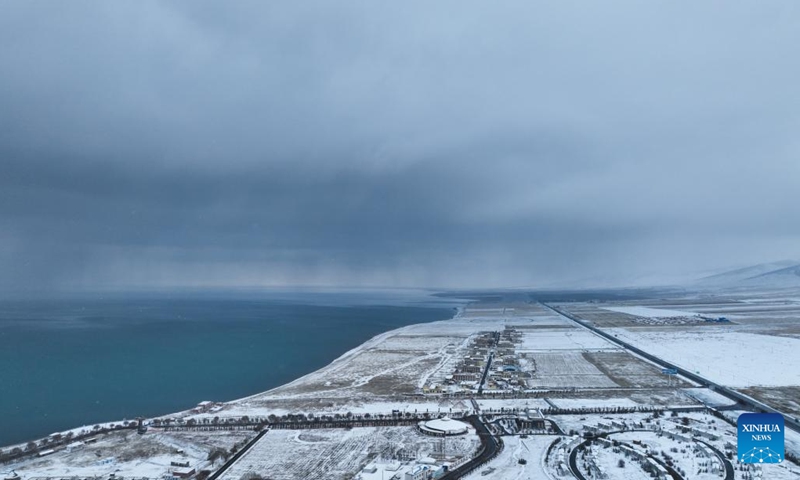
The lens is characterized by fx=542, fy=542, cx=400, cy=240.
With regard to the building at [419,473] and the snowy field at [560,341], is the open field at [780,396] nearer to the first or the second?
the snowy field at [560,341]

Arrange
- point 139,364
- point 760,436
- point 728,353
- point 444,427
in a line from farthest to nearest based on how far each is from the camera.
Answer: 1. point 139,364
2. point 728,353
3. point 444,427
4. point 760,436

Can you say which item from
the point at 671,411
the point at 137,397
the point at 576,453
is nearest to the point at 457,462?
the point at 576,453

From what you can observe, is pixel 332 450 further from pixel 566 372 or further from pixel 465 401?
pixel 566 372

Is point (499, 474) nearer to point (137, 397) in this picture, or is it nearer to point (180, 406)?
point (180, 406)

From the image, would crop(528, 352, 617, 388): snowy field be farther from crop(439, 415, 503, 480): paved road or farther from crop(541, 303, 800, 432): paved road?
crop(439, 415, 503, 480): paved road

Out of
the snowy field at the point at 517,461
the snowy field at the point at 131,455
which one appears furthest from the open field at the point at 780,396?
the snowy field at the point at 131,455

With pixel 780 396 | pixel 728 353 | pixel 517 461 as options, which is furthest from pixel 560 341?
pixel 517 461

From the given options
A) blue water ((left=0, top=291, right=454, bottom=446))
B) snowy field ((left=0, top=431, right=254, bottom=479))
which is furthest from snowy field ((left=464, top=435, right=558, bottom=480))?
blue water ((left=0, top=291, right=454, bottom=446))
